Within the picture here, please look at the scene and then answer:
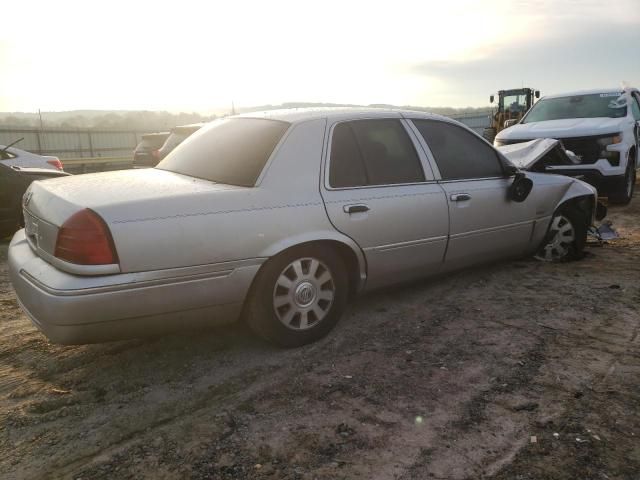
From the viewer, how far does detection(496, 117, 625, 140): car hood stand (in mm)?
8891

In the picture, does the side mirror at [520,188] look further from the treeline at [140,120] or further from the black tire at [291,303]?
the treeline at [140,120]

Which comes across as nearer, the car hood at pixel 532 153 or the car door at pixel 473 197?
the car door at pixel 473 197

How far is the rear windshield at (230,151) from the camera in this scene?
3.46m

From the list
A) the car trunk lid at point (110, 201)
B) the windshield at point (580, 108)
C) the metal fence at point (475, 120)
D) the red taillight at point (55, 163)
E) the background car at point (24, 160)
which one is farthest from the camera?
the metal fence at point (475, 120)

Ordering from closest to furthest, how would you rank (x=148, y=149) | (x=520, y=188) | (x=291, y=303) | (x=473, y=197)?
(x=291, y=303)
(x=473, y=197)
(x=520, y=188)
(x=148, y=149)

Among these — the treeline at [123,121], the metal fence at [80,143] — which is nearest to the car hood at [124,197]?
the metal fence at [80,143]

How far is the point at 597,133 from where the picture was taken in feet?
28.9

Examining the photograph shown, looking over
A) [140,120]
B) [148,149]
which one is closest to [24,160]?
[148,149]

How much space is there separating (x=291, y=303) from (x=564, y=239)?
11.3ft

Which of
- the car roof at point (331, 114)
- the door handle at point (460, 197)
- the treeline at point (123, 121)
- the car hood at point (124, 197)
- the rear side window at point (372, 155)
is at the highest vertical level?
the treeline at point (123, 121)

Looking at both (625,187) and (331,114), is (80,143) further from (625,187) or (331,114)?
(331,114)

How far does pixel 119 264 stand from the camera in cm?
281

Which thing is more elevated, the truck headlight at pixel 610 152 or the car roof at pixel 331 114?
the car roof at pixel 331 114

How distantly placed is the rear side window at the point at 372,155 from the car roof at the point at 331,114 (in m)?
0.08
